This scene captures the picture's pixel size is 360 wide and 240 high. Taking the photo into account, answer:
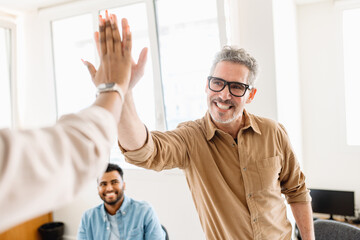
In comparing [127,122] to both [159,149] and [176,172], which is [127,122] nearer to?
[159,149]

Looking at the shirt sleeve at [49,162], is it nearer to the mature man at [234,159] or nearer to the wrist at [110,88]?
the wrist at [110,88]

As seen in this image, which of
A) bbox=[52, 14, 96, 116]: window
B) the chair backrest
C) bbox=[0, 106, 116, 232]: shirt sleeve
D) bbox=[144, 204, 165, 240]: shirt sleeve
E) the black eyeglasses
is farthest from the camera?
bbox=[52, 14, 96, 116]: window

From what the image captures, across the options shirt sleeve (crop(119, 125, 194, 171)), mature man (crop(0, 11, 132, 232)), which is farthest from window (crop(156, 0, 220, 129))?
mature man (crop(0, 11, 132, 232))

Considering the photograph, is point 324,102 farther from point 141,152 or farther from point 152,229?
point 141,152

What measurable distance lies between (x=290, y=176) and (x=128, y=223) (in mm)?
1249

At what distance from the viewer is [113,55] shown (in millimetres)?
699

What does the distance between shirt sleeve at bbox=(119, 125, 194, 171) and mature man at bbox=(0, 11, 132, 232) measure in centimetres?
51

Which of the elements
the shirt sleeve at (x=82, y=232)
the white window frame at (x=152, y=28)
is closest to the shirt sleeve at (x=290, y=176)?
the shirt sleeve at (x=82, y=232)

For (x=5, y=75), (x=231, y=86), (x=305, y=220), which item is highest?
(x=5, y=75)

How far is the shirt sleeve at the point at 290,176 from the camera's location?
1.63m

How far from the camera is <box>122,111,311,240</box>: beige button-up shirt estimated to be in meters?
1.44

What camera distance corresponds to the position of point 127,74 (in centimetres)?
69

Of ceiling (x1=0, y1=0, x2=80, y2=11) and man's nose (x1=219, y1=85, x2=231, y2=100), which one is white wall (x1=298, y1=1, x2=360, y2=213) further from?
ceiling (x1=0, y1=0, x2=80, y2=11)

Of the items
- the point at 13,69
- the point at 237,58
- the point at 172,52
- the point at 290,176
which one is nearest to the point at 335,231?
the point at 290,176
